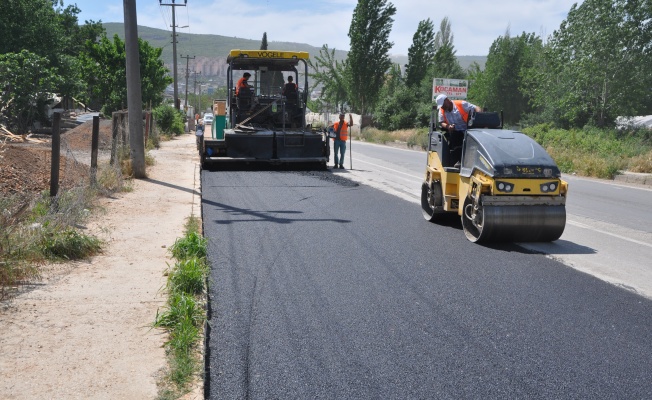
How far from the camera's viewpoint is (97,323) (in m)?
4.82

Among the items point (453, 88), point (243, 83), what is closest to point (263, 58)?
point (243, 83)

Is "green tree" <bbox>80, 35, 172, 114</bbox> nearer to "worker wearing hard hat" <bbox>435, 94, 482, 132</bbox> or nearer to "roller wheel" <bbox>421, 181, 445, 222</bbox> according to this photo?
"roller wheel" <bbox>421, 181, 445, 222</bbox>

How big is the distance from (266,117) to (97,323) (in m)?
13.2

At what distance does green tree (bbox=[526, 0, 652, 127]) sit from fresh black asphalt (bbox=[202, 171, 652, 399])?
1075 inches

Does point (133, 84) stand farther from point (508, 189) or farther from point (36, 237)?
point (508, 189)

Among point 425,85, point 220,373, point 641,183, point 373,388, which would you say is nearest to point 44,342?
point 220,373

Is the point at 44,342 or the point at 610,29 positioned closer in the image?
the point at 44,342

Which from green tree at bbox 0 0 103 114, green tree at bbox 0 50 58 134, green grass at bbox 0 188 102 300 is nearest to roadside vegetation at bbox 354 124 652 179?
green grass at bbox 0 188 102 300

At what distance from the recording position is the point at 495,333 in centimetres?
496

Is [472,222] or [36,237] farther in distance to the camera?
[472,222]

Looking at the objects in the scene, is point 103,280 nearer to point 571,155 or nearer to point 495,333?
point 495,333

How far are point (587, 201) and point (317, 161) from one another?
662 centimetres

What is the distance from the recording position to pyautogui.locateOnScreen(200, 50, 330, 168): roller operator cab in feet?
53.2

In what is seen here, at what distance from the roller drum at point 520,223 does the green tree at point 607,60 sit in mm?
26920
